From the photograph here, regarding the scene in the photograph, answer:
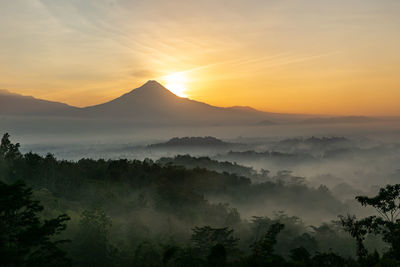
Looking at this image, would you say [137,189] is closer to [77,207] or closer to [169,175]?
[169,175]

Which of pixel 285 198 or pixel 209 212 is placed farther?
pixel 285 198

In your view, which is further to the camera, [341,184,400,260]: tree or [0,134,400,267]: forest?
[341,184,400,260]: tree

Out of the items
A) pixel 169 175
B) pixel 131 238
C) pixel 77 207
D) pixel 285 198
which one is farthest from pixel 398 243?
pixel 285 198

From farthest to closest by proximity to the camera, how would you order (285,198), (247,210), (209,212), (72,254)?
(285,198), (247,210), (209,212), (72,254)

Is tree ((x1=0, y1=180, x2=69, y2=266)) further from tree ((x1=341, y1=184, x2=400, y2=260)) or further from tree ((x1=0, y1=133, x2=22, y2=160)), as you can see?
tree ((x1=0, y1=133, x2=22, y2=160))

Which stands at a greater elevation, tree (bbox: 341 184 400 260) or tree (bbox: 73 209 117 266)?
tree (bbox: 341 184 400 260)

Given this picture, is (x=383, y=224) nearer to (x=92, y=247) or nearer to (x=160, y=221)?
(x=92, y=247)

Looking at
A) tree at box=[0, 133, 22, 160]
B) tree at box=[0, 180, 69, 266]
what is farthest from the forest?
tree at box=[0, 133, 22, 160]

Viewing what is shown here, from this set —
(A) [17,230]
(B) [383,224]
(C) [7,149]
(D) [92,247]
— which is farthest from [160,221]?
(A) [17,230]
